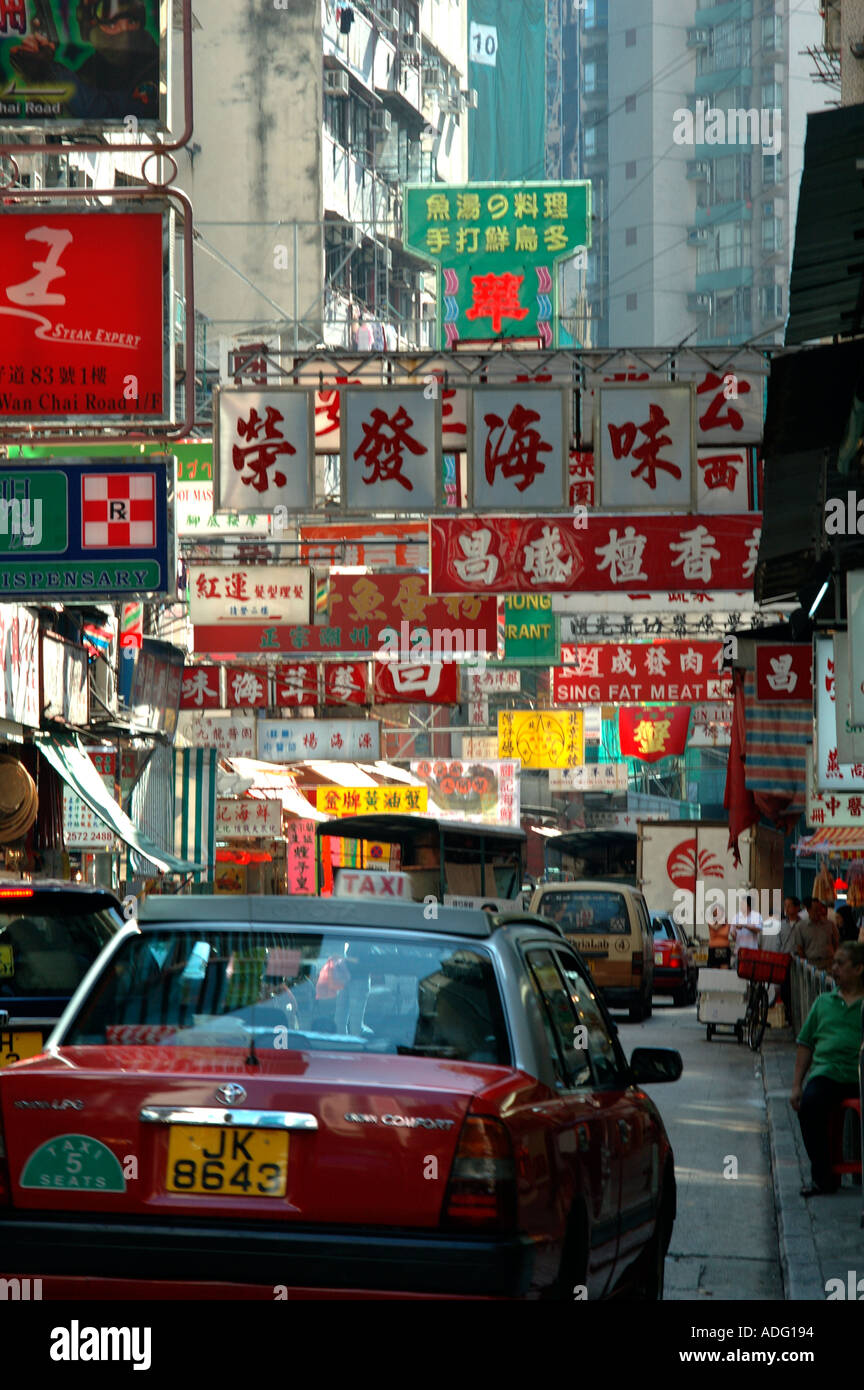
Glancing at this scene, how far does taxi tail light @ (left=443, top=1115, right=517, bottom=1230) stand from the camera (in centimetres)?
499

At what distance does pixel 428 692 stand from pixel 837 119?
19.8 metres

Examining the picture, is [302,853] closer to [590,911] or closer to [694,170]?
[590,911]

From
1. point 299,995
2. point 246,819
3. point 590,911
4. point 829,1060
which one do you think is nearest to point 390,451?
point 829,1060

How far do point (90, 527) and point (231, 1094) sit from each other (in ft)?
32.6

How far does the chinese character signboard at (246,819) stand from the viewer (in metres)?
31.2

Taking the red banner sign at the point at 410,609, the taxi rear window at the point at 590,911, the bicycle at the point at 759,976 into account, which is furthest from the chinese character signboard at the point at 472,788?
the bicycle at the point at 759,976

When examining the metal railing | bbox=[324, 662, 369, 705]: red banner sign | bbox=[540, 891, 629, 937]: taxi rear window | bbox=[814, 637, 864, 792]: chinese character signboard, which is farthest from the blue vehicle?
bbox=[540, 891, 629, 937]: taxi rear window

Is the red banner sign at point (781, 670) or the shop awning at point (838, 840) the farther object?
the shop awning at point (838, 840)

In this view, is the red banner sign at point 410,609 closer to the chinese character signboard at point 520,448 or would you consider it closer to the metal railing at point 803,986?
the chinese character signboard at point 520,448

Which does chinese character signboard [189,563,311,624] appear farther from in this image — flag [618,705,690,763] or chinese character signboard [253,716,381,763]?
flag [618,705,690,763]

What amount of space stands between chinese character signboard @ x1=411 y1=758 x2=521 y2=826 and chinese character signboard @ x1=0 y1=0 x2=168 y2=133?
32538 millimetres

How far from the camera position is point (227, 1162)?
5.05 meters

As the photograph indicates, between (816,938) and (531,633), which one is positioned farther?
(531,633)

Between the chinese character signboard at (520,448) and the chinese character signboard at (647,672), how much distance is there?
11.8m
